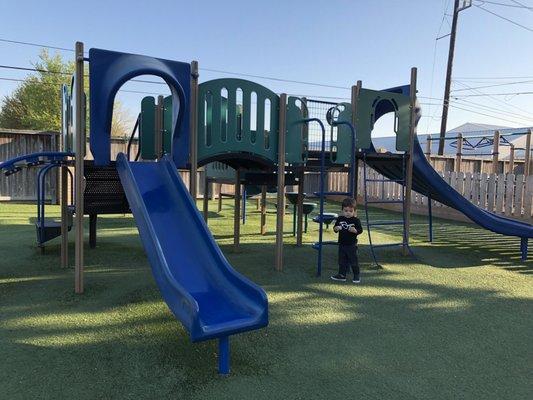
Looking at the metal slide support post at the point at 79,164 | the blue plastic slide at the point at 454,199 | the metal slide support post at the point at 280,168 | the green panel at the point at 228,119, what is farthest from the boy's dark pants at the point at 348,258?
the metal slide support post at the point at 79,164

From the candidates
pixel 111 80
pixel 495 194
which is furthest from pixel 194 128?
pixel 495 194

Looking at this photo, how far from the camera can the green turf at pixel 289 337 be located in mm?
2865

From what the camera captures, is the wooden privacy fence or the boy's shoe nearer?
the boy's shoe

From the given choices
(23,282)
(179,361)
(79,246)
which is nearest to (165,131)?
(79,246)

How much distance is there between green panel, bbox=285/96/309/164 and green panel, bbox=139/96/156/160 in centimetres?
193

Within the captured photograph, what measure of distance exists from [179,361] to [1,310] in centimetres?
221

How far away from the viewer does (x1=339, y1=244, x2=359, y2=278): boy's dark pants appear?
5594 millimetres

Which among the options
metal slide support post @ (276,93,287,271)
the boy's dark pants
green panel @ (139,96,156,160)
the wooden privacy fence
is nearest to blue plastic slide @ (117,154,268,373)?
green panel @ (139,96,156,160)

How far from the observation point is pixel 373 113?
6820mm

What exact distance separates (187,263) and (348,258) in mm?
2461

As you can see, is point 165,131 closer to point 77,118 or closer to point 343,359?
point 77,118

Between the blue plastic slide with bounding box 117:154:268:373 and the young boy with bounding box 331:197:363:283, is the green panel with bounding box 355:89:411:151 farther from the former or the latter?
the blue plastic slide with bounding box 117:154:268:373

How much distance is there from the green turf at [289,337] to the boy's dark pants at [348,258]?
11.1 inches

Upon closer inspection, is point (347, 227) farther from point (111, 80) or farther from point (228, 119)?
point (111, 80)
